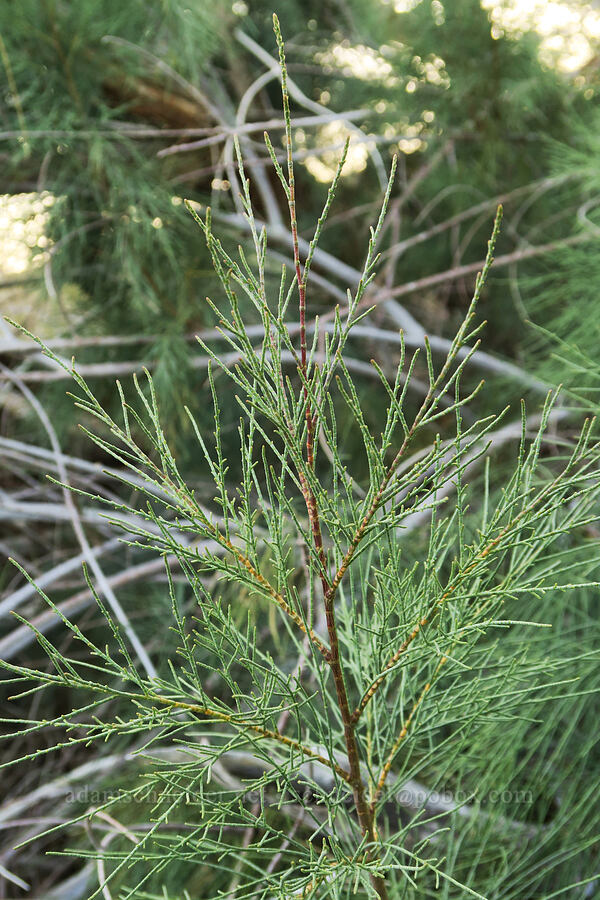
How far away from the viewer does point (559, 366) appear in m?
0.58

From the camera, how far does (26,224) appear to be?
0.64 meters

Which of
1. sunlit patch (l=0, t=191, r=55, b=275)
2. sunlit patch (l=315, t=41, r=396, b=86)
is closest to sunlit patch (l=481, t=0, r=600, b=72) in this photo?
sunlit patch (l=315, t=41, r=396, b=86)

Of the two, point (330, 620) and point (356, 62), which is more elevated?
point (356, 62)

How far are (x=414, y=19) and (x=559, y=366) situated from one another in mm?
362

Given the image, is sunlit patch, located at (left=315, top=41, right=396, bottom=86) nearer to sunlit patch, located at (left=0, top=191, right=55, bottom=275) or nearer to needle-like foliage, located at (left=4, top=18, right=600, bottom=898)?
sunlit patch, located at (left=0, top=191, right=55, bottom=275)

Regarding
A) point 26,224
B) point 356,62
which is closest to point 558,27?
point 356,62

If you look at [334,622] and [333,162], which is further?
[333,162]

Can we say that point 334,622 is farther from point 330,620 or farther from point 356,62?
point 356,62

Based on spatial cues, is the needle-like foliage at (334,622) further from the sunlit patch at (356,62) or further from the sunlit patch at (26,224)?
the sunlit patch at (356,62)

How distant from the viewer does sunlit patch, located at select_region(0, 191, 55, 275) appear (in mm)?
626

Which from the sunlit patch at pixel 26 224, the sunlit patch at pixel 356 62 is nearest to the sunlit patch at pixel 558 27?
the sunlit patch at pixel 356 62

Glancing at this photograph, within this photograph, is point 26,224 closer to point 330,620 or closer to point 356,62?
point 356,62

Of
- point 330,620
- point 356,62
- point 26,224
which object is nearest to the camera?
point 330,620

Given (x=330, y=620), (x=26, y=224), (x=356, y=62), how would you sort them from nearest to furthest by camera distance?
(x=330, y=620)
(x=26, y=224)
(x=356, y=62)
